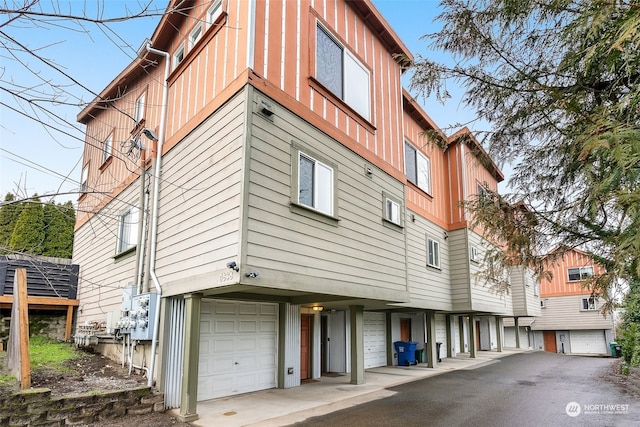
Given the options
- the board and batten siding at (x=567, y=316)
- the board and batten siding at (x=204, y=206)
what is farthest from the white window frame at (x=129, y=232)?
the board and batten siding at (x=567, y=316)

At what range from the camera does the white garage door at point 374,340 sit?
13984 mm

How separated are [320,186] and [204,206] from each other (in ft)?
7.16

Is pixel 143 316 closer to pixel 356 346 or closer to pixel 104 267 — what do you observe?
pixel 104 267

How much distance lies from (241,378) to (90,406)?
9.97ft

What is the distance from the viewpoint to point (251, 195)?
6305 millimetres

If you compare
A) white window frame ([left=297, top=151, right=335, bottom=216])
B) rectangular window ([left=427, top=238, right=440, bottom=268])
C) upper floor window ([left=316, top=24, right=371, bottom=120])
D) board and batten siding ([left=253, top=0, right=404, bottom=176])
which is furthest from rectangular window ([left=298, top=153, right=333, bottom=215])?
rectangular window ([left=427, top=238, right=440, bottom=268])

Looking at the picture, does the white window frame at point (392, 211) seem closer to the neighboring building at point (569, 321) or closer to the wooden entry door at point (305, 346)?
the wooden entry door at point (305, 346)

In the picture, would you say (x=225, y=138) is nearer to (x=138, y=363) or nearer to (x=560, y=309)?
(x=138, y=363)

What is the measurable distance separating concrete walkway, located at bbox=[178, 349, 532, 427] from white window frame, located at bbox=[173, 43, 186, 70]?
721 cm

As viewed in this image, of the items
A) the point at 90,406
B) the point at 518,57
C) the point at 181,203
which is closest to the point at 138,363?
the point at 90,406

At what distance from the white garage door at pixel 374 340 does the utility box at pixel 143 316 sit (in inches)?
305

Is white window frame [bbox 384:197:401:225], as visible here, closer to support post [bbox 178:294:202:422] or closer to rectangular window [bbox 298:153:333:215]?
rectangular window [bbox 298:153:333:215]

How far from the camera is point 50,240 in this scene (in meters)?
16.2

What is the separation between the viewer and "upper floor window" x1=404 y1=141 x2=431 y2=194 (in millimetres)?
14087
